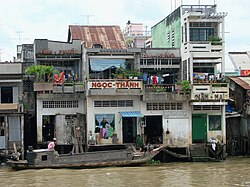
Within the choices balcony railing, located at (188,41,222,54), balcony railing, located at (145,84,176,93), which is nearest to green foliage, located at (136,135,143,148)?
balcony railing, located at (145,84,176,93)

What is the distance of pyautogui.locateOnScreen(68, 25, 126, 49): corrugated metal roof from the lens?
99.6 ft

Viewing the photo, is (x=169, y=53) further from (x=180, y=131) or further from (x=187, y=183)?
(x=187, y=183)

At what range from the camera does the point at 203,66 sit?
27.9 meters

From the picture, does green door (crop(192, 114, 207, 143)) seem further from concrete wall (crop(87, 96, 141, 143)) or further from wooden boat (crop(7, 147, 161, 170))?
wooden boat (crop(7, 147, 161, 170))

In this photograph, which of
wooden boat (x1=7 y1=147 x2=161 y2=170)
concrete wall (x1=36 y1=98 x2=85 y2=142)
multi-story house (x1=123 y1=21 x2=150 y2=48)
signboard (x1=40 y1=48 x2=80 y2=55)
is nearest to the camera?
wooden boat (x1=7 y1=147 x2=161 y2=170)

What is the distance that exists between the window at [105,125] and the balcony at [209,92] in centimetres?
421

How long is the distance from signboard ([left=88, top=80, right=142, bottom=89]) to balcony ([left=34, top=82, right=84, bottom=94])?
1.33m

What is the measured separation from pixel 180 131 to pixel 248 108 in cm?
456

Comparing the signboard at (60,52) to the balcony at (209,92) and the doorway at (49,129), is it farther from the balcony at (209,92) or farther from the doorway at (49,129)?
the balcony at (209,92)

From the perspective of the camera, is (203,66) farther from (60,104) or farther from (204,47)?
(60,104)

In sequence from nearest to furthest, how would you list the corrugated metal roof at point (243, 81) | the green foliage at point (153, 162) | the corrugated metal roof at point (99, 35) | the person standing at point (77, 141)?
the green foliage at point (153, 162)
the person standing at point (77, 141)
the corrugated metal roof at point (243, 81)
the corrugated metal roof at point (99, 35)

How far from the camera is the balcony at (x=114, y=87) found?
24938 mm

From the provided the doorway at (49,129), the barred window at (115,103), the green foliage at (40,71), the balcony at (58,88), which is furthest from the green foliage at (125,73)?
the doorway at (49,129)

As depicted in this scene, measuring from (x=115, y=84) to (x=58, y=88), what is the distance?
3013mm
